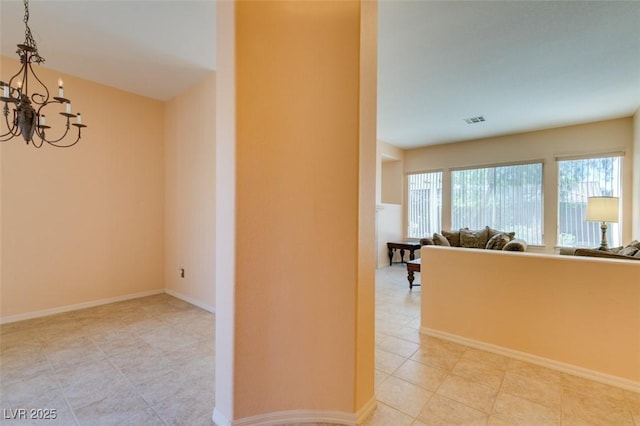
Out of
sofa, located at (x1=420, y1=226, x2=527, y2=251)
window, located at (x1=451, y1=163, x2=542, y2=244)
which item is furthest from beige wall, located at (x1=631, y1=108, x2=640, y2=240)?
sofa, located at (x1=420, y1=226, x2=527, y2=251)

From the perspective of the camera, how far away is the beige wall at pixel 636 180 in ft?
13.6

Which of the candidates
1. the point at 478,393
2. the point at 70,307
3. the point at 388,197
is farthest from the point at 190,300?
the point at 388,197

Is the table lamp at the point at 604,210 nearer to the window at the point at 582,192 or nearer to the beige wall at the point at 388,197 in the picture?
the window at the point at 582,192

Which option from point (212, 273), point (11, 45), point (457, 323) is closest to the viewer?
point (457, 323)

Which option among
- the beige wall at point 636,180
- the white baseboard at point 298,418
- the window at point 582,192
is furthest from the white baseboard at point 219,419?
the window at point 582,192

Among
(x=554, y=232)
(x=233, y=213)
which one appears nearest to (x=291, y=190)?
(x=233, y=213)

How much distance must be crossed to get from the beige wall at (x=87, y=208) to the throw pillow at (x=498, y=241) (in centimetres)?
517

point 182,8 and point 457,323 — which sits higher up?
point 182,8

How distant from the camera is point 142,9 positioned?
231cm

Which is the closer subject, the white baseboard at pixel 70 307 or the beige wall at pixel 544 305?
the beige wall at pixel 544 305

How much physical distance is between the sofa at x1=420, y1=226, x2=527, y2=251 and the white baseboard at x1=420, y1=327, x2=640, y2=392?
2324mm

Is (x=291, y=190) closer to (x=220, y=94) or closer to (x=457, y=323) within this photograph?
(x=220, y=94)

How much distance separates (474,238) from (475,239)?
0.08 feet

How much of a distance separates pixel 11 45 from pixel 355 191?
12.4ft
